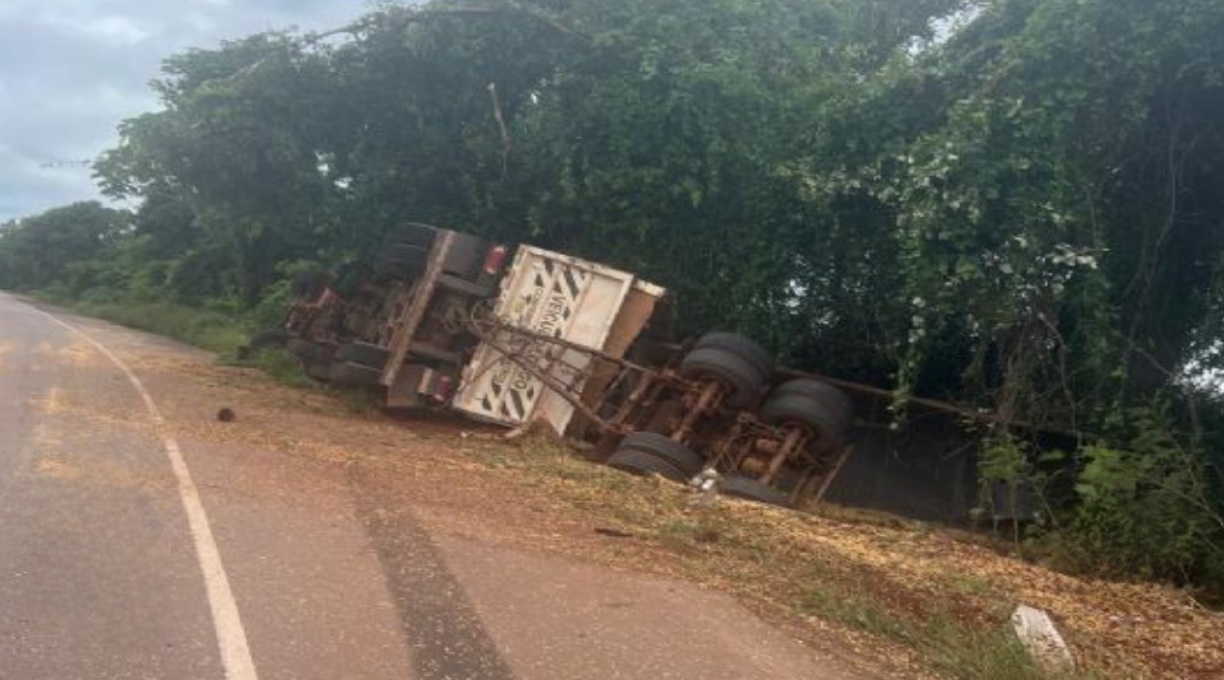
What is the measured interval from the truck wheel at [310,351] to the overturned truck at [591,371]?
115cm

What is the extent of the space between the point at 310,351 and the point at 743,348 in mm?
6774

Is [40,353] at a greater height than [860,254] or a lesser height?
lesser

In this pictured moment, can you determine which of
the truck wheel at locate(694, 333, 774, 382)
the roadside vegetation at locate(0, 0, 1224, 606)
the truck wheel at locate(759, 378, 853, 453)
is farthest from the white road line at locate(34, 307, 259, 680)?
the truck wheel at locate(759, 378, 853, 453)

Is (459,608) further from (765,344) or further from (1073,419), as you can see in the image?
(765,344)

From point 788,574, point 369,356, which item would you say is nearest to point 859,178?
point 369,356

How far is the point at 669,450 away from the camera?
11.7m

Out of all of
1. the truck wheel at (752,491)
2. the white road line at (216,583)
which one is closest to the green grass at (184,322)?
the truck wheel at (752,491)

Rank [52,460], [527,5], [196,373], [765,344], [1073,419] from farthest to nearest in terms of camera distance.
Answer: [196,373] < [527,5] < [765,344] < [1073,419] < [52,460]

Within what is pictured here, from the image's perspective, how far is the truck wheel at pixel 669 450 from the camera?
11625mm

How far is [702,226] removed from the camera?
52.9 feet

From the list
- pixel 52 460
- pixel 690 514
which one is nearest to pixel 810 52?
pixel 690 514

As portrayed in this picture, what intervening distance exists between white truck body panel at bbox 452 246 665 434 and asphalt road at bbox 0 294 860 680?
169 inches

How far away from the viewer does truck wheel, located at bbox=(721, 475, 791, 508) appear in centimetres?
1120

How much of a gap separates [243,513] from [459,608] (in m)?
2.27
